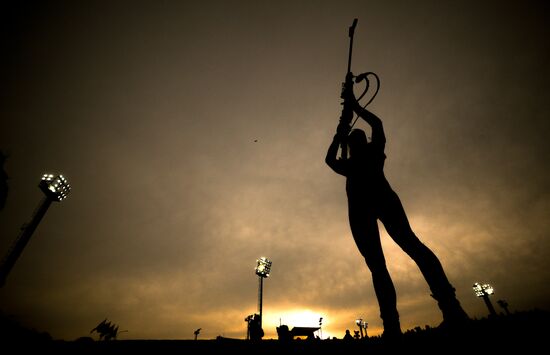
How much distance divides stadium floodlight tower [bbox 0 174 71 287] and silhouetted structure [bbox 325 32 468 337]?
55.1 m

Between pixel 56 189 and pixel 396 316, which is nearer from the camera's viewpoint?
pixel 396 316

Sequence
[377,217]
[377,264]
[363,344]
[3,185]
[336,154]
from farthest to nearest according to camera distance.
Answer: [3,185]
[336,154]
[377,217]
[377,264]
[363,344]

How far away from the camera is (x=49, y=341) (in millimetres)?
3336

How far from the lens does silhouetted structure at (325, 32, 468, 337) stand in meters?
3.34

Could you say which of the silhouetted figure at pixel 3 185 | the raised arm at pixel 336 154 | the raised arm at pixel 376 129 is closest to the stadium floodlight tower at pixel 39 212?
the silhouetted figure at pixel 3 185

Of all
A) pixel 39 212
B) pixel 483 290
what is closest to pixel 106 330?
pixel 39 212

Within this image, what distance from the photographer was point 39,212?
136 feet

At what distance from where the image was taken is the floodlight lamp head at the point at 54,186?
42.6 m

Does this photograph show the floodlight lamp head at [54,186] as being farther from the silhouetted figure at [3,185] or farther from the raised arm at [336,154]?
the raised arm at [336,154]

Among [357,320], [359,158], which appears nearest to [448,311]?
[359,158]

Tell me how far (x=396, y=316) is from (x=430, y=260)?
92 cm

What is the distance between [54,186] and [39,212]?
4.72 m

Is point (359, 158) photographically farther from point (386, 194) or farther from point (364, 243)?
point (364, 243)

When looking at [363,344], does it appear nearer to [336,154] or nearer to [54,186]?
[336,154]
